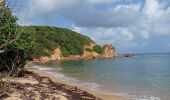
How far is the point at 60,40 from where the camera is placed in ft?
419

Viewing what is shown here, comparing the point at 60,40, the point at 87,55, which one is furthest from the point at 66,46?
the point at 87,55

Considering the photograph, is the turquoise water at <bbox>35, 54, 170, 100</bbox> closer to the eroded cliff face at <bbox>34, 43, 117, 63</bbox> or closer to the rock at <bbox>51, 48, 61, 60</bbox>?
the eroded cliff face at <bbox>34, 43, 117, 63</bbox>

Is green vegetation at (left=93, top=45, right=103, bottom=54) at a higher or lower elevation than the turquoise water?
higher

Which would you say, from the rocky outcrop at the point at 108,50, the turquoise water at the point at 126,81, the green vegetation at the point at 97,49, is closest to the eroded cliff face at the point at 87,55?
the rocky outcrop at the point at 108,50

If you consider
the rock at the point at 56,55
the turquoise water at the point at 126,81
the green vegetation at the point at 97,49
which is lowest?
the turquoise water at the point at 126,81

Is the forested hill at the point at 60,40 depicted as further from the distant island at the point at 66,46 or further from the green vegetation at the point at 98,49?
the green vegetation at the point at 98,49

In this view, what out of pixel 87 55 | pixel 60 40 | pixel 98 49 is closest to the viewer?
pixel 60 40

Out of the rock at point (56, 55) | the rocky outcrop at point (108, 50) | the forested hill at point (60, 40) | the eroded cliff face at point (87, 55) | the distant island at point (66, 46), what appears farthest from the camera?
the rocky outcrop at point (108, 50)

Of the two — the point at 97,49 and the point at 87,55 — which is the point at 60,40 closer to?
the point at 87,55

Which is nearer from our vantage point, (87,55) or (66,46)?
(66,46)

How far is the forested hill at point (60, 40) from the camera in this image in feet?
392

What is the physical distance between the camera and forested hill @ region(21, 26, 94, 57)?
392ft

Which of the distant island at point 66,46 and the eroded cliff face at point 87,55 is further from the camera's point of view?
the distant island at point 66,46

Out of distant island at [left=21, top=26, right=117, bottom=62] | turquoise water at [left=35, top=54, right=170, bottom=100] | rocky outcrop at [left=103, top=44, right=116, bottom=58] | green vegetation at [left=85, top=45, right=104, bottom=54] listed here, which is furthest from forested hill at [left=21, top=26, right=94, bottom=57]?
turquoise water at [left=35, top=54, right=170, bottom=100]
